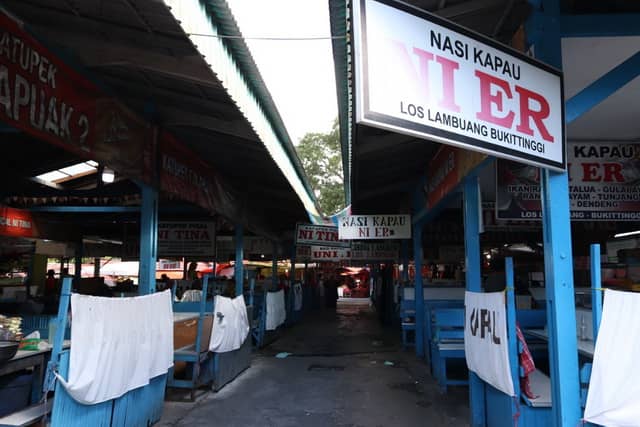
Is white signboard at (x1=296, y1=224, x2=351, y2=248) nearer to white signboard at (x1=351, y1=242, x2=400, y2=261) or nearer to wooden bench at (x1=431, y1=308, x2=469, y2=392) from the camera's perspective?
white signboard at (x1=351, y1=242, x2=400, y2=261)

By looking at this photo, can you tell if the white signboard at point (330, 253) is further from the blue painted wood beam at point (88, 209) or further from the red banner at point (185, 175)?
the blue painted wood beam at point (88, 209)

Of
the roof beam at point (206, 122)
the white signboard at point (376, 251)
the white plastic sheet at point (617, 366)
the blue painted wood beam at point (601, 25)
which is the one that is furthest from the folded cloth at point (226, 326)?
the white signboard at point (376, 251)

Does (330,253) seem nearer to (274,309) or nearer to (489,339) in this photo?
(274,309)

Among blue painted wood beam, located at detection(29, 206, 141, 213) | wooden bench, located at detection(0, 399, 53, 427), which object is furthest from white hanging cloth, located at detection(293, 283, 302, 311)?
wooden bench, located at detection(0, 399, 53, 427)

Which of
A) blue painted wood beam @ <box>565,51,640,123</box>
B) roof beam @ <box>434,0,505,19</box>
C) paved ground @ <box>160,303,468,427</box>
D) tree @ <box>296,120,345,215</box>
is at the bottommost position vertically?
paved ground @ <box>160,303,468,427</box>

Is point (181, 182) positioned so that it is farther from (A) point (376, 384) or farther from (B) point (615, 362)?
(B) point (615, 362)

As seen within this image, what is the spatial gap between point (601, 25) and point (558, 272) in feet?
6.72

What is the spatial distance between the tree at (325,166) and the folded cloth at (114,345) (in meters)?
34.4

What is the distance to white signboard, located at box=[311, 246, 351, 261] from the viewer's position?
1666cm

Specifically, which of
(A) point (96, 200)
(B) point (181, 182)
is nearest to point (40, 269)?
(A) point (96, 200)

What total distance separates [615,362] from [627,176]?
4.72 metres

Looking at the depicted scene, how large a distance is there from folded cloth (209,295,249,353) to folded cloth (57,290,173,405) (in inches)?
60.7

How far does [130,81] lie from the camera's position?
5.85 metres

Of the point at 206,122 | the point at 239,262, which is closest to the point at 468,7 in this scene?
the point at 206,122
